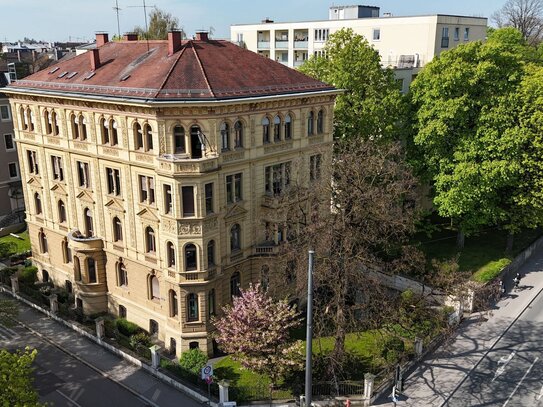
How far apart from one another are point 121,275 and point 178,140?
12183 mm

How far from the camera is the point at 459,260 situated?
43.6 meters

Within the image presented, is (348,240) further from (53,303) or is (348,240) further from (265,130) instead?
(53,303)

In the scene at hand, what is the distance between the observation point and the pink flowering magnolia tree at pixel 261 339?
2733cm

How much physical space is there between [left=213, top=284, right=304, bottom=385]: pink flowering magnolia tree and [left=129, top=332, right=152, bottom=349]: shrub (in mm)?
7180

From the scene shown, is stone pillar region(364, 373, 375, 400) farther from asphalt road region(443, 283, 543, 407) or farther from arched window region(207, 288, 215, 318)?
arched window region(207, 288, 215, 318)

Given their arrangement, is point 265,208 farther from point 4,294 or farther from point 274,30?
point 274,30

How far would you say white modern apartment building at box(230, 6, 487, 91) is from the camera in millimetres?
56312

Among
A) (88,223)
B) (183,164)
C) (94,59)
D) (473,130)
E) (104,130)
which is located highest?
(94,59)

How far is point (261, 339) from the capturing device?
89.9 feet

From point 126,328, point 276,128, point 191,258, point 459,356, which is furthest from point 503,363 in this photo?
point 126,328

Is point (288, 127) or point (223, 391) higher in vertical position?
point (288, 127)

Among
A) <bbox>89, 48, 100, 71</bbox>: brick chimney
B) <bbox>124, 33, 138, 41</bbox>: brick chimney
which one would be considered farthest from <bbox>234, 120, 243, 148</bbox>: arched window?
<bbox>124, 33, 138, 41</bbox>: brick chimney

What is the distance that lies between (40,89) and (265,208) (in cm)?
1909

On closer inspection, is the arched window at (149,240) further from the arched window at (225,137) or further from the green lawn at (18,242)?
the green lawn at (18,242)
